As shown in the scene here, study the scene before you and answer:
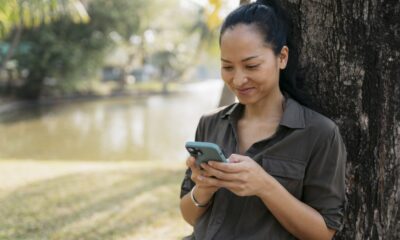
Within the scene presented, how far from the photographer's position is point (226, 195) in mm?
1660

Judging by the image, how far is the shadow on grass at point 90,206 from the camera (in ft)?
14.7

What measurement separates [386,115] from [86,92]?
94.8ft

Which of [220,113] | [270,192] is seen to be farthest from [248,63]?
[270,192]

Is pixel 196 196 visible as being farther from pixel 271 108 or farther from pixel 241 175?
pixel 271 108

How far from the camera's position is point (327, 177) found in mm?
1551

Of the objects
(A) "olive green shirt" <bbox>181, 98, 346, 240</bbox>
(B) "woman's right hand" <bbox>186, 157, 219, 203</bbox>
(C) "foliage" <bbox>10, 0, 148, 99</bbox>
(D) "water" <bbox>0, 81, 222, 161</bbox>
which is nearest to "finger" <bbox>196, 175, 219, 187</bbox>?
(B) "woman's right hand" <bbox>186, 157, 219, 203</bbox>

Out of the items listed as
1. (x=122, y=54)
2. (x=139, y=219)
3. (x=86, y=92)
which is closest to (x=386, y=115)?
(x=139, y=219)

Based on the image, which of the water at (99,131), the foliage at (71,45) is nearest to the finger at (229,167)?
the water at (99,131)

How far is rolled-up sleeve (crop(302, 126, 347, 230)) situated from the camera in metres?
1.55

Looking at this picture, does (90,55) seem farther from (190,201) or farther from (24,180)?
(190,201)

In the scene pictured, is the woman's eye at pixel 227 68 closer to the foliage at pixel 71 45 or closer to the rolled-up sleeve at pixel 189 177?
the rolled-up sleeve at pixel 189 177

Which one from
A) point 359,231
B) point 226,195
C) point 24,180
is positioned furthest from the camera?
point 24,180

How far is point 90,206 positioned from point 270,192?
166 inches

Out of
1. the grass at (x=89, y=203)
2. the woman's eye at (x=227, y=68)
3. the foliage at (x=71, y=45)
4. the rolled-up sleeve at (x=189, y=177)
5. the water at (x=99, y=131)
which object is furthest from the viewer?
the foliage at (x=71, y=45)
